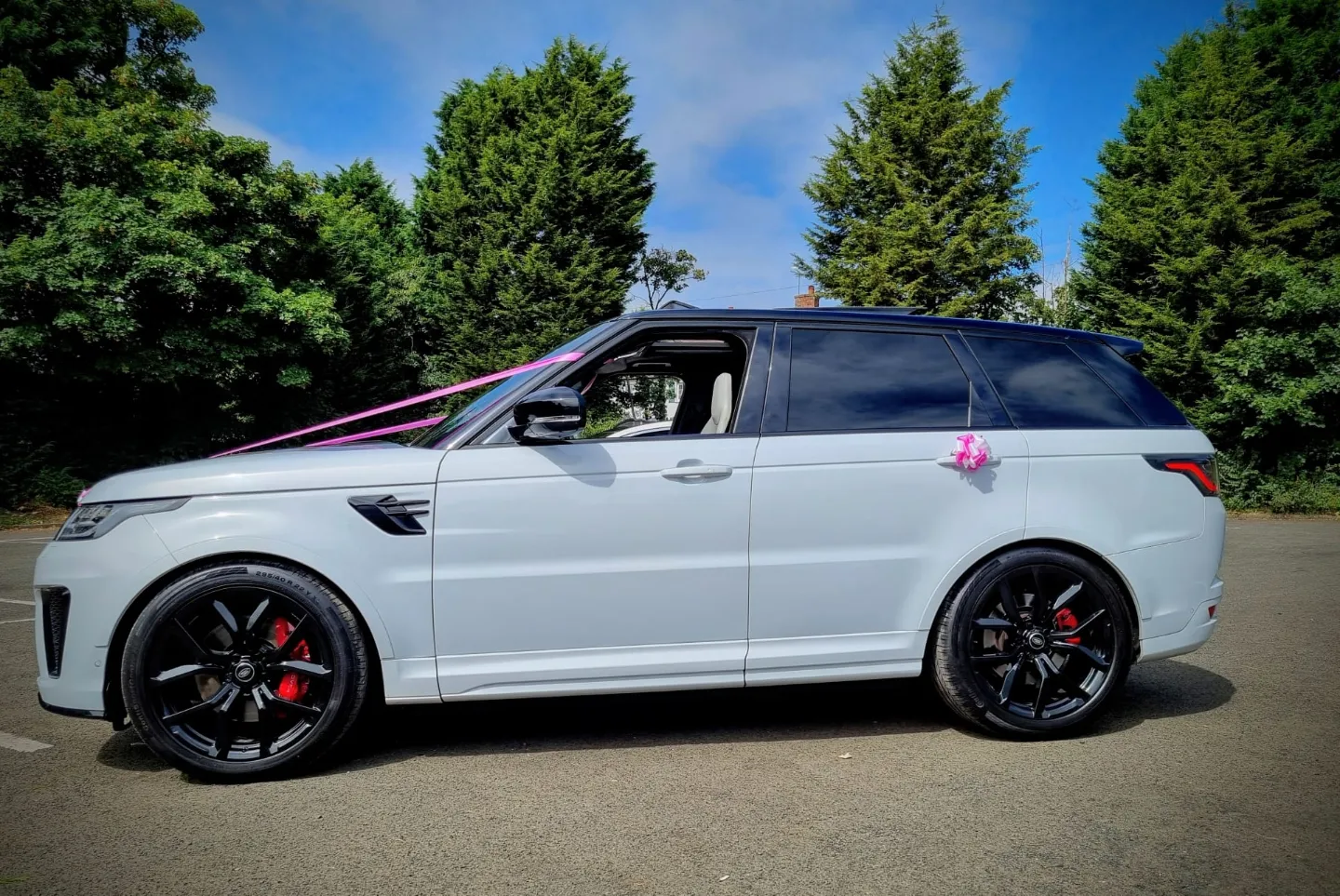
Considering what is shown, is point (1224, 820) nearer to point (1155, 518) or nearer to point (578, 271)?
point (1155, 518)

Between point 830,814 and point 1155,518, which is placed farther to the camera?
point 1155,518

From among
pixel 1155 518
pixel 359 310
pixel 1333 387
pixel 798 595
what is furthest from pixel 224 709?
pixel 359 310

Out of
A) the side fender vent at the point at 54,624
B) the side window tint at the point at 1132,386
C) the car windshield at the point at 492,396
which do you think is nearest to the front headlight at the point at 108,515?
the side fender vent at the point at 54,624

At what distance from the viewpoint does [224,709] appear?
3.31 metres

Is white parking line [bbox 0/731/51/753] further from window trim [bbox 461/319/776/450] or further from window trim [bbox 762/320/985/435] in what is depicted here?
window trim [bbox 762/320/985/435]

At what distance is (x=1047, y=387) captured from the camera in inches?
157

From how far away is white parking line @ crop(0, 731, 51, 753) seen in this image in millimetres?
3773

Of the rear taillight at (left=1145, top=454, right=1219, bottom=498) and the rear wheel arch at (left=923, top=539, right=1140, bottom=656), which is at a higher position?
the rear taillight at (left=1145, top=454, right=1219, bottom=498)

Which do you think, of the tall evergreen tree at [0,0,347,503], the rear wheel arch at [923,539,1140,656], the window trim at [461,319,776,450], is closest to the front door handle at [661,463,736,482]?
the window trim at [461,319,776,450]

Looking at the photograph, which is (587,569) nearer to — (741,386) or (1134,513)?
(741,386)

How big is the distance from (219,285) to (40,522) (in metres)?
6.31

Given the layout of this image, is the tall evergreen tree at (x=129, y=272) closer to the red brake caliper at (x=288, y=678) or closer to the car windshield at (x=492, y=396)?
the car windshield at (x=492, y=396)

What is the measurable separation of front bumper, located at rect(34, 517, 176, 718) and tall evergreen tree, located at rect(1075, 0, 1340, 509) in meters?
20.2

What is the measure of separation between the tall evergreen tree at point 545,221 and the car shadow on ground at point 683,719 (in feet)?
86.8
